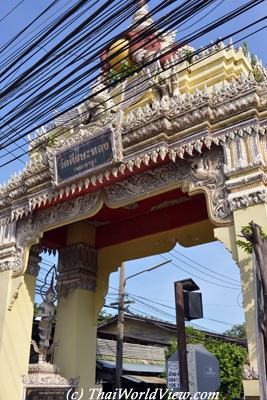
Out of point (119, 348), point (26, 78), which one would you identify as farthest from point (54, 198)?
point (119, 348)

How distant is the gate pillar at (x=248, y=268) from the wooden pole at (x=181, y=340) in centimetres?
88

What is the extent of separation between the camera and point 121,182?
20.4 feet

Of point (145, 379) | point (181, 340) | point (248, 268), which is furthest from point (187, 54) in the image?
point (145, 379)

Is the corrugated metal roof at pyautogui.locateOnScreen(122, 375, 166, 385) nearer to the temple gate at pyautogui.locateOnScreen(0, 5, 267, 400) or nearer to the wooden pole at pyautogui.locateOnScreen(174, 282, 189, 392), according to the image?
the temple gate at pyautogui.locateOnScreen(0, 5, 267, 400)

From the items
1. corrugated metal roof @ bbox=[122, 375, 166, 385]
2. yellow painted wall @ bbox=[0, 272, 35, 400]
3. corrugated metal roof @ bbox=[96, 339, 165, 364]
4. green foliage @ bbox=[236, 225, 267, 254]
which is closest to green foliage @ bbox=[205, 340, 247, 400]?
corrugated metal roof @ bbox=[122, 375, 166, 385]

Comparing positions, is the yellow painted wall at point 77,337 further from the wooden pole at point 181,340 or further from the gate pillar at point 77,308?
the wooden pole at point 181,340

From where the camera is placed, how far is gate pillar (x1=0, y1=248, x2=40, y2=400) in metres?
6.37

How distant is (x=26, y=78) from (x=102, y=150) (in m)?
1.71

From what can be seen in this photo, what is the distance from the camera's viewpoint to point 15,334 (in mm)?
6695

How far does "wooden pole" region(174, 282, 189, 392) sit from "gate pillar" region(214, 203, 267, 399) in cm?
88

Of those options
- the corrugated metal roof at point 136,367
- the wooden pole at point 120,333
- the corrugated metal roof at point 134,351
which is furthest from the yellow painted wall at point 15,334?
the corrugated metal roof at point 134,351

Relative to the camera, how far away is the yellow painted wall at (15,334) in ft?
20.9

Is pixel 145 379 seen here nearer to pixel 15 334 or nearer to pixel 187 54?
pixel 15 334

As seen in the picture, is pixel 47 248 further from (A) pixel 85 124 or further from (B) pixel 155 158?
(B) pixel 155 158
